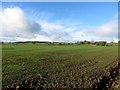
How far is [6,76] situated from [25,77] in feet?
5.63

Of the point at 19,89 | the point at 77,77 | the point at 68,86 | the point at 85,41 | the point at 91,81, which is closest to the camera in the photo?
the point at 19,89

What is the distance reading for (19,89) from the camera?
16.1 meters

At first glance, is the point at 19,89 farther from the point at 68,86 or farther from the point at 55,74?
the point at 55,74

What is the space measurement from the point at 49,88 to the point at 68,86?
1.59 metres

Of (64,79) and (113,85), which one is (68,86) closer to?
(64,79)

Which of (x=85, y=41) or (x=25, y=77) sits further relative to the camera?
(x=85, y=41)

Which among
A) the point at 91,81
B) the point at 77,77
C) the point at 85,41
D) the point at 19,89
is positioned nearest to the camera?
the point at 19,89

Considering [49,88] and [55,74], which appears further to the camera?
[55,74]

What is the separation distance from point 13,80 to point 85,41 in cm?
17211

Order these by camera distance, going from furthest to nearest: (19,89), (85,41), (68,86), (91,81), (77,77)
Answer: (85,41)
(77,77)
(91,81)
(68,86)
(19,89)

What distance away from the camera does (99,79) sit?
2047 cm

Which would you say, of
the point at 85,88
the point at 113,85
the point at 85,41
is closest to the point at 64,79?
the point at 85,88

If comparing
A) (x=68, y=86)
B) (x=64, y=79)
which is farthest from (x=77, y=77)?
(x=68, y=86)

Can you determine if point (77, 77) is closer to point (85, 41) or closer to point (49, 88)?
point (49, 88)
